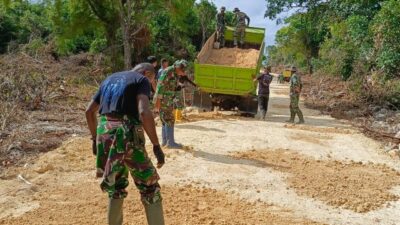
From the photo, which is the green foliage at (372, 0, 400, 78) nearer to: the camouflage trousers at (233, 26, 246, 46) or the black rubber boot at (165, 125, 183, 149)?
the camouflage trousers at (233, 26, 246, 46)

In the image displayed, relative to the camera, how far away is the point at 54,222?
5023 millimetres

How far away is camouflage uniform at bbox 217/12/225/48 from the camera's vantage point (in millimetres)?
14993

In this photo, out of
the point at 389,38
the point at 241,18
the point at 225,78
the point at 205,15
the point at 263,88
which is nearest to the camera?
the point at 225,78

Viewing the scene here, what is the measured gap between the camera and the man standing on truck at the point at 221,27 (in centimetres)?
1499

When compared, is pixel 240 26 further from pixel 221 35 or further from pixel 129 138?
pixel 129 138

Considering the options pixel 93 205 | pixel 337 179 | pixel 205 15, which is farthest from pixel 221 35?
pixel 205 15

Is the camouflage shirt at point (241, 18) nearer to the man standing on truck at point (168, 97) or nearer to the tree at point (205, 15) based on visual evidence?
the man standing on truck at point (168, 97)

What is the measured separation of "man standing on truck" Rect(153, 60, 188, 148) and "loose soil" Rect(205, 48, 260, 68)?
17.7 ft

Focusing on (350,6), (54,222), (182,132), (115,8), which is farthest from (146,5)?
(54,222)

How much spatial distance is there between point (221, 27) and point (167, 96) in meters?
7.33

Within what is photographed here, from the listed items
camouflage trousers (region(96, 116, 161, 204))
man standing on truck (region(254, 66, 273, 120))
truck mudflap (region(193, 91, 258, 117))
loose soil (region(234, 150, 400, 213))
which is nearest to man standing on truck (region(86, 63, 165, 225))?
camouflage trousers (region(96, 116, 161, 204))

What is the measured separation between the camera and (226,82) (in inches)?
511

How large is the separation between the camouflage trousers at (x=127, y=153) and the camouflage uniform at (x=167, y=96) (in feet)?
13.2

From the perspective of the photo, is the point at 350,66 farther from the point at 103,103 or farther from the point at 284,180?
the point at 103,103
